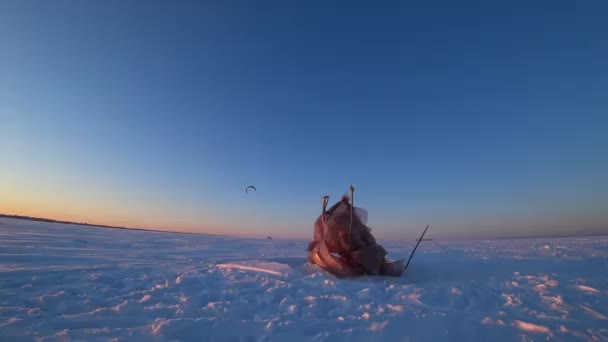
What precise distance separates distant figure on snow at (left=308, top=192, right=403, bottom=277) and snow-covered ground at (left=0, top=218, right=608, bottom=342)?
0.35m

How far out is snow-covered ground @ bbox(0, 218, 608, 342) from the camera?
2818 mm

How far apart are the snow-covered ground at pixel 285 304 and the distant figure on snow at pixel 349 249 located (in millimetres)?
347

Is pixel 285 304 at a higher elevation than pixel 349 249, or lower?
lower

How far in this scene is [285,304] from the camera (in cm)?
374

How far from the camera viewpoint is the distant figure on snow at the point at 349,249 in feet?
18.8

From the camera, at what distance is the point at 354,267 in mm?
5777

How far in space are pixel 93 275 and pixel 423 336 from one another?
5008 mm

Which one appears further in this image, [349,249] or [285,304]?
[349,249]

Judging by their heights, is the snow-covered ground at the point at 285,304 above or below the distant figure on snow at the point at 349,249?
below

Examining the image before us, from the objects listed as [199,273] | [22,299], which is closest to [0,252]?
[22,299]

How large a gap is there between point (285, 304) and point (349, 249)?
7.99 ft

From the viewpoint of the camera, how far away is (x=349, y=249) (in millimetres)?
5898

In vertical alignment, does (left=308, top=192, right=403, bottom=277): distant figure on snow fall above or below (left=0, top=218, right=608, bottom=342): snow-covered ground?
above

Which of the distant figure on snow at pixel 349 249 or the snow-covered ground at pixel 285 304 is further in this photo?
the distant figure on snow at pixel 349 249
